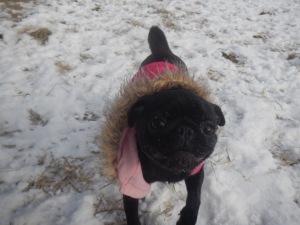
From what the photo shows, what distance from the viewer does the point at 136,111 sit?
4.95 feet

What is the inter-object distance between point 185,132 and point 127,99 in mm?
566

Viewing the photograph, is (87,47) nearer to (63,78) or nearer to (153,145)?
(63,78)

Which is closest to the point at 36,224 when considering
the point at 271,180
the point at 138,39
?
the point at 271,180

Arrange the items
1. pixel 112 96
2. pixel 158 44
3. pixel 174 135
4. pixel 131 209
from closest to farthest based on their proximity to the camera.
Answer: pixel 174 135, pixel 131 209, pixel 158 44, pixel 112 96

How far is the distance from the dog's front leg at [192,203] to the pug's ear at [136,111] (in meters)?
0.49

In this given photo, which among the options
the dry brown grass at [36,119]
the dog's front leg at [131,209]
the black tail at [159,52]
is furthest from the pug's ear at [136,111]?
the dry brown grass at [36,119]

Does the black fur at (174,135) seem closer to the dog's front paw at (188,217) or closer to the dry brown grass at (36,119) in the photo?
the dog's front paw at (188,217)

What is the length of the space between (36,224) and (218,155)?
1.38 metres

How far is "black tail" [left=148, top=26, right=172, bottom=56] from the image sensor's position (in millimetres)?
2572

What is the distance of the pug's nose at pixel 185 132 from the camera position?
1.30 metres

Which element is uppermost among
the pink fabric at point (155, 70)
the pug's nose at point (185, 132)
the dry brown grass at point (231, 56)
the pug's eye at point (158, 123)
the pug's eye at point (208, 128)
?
the pug's nose at point (185, 132)

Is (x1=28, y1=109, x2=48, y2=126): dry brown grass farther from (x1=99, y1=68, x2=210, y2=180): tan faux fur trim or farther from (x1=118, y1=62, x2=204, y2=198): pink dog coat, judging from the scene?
(x1=118, y1=62, x2=204, y2=198): pink dog coat

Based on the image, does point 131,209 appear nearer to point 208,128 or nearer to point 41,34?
point 208,128

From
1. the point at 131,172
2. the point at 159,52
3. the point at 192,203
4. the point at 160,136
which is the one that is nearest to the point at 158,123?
the point at 160,136
